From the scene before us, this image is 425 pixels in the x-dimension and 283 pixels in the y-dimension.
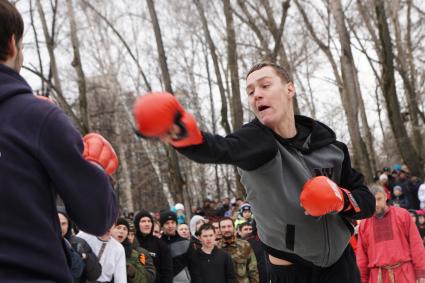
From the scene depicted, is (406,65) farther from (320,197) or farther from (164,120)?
(164,120)

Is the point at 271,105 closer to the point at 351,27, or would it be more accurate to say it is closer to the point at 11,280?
the point at 11,280

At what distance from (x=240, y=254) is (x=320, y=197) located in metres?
5.25

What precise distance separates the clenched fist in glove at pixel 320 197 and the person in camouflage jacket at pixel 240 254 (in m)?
4.98

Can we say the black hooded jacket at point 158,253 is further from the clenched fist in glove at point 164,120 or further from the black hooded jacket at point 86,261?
the clenched fist in glove at point 164,120

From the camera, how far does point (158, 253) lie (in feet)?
22.8

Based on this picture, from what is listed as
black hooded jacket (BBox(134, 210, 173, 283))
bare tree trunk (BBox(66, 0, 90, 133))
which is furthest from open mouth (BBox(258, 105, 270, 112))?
bare tree trunk (BBox(66, 0, 90, 133))

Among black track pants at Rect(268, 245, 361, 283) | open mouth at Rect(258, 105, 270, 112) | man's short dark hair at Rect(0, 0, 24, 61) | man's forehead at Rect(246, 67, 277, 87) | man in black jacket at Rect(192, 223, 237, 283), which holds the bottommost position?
man in black jacket at Rect(192, 223, 237, 283)

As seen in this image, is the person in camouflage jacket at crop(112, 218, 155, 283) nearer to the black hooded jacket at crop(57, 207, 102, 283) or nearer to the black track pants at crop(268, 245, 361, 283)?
the black hooded jacket at crop(57, 207, 102, 283)

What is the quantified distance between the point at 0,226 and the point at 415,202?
48.3 ft

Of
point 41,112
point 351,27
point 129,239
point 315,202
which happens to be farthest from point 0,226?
point 351,27

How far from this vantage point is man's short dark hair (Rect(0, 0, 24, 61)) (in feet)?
6.13

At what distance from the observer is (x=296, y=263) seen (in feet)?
10.3

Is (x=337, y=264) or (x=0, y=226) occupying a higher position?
(x=0, y=226)

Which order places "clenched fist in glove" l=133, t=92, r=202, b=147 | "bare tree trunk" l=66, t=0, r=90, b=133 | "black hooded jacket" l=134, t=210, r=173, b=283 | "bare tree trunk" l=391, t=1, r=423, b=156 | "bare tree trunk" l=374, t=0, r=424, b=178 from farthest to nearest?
"bare tree trunk" l=391, t=1, r=423, b=156 < "bare tree trunk" l=374, t=0, r=424, b=178 < "bare tree trunk" l=66, t=0, r=90, b=133 < "black hooded jacket" l=134, t=210, r=173, b=283 < "clenched fist in glove" l=133, t=92, r=202, b=147
